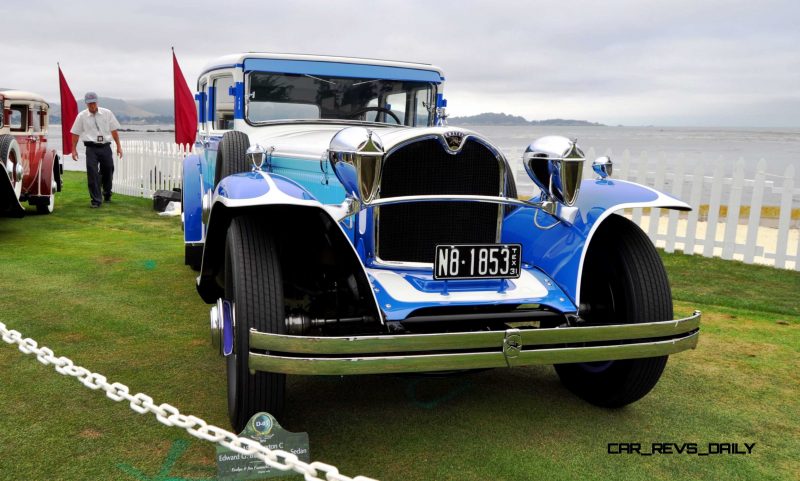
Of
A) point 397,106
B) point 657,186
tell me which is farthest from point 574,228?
point 657,186

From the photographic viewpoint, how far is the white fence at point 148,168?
11695mm

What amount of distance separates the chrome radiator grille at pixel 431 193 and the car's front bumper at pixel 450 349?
21.8 inches

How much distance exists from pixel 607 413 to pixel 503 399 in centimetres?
52

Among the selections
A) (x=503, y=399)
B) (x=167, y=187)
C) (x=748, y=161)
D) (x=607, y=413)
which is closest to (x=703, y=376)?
(x=607, y=413)

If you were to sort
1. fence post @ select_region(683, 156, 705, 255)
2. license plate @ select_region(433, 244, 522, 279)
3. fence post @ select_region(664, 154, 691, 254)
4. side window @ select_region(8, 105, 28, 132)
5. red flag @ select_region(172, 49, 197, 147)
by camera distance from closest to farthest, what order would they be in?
license plate @ select_region(433, 244, 522, 279) < fence post @ select_region(683, 156, 705, 255) < fence post @ select_region(664, 154, 691, 254) < side window @ select_region(8, 105, 28, 132) < red flag @ select_region(172, 49, 197, 147)

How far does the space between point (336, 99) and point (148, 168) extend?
28.8 ft

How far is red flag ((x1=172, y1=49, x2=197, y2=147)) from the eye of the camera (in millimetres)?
12008

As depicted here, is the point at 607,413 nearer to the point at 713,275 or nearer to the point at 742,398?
the point at 742,398

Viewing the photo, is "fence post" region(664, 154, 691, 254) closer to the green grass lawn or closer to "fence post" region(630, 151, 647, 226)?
"fence post" region(630, 151, 647, 226)

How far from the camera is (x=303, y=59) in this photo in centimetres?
452

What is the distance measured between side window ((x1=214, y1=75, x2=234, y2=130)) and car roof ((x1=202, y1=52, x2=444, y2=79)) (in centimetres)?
10

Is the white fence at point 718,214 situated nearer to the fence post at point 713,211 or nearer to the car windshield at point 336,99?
the fence post at point 713,211

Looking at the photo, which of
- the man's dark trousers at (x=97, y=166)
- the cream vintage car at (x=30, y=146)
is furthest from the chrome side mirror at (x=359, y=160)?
the man's dark trousers at (x=97, y=166)

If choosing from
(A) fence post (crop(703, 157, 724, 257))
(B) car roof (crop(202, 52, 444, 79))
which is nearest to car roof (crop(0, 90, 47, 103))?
(B) car roof (crop(202, 52, 444, 79))
